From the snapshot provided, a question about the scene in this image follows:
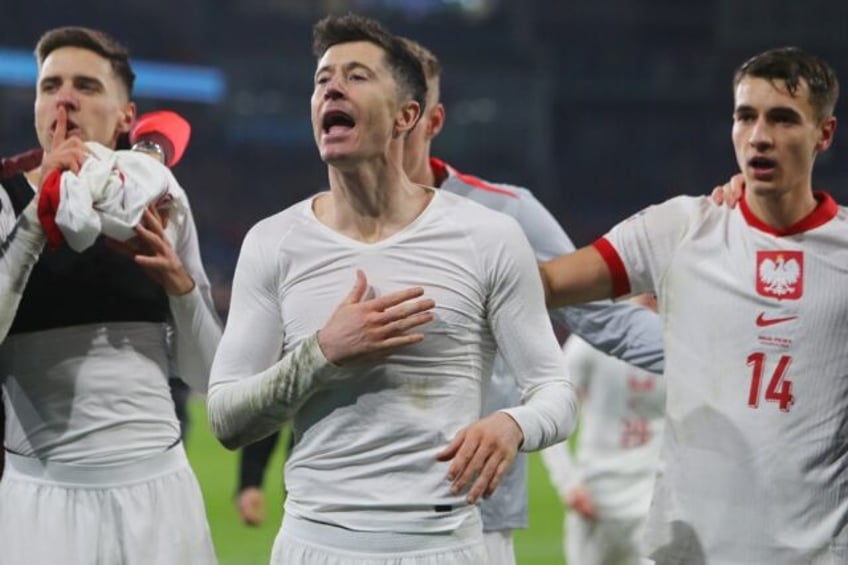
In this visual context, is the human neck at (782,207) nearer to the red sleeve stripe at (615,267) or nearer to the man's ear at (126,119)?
the red sleeve stripe at (615,267)

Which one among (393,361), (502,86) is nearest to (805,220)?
(393,361)

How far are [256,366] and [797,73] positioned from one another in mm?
1449

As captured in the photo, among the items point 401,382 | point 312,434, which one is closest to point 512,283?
point 401,382

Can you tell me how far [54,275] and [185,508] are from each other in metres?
0.67

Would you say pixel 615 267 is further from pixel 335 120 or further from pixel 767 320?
pixel 335 120

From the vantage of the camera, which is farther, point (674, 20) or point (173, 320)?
point (674, 20)

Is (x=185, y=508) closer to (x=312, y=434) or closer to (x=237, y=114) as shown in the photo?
(x=312, y=434)

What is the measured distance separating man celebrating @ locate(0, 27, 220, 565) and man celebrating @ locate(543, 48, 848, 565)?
1019 millimetres

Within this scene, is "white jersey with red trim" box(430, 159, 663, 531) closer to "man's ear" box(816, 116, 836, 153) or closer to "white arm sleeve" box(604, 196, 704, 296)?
"white arm sleeve" box(604, 196, 704, 296)

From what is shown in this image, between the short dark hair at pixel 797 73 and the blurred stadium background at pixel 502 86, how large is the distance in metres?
25.3

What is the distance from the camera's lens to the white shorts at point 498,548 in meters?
4.32

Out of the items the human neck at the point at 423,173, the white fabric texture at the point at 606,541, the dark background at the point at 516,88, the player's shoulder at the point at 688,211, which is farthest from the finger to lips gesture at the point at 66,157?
the dark background at the point at 516,88

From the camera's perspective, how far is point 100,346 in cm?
381

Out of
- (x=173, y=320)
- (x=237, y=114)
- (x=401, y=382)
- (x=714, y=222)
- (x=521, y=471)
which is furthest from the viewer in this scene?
(x=237, y=114)
